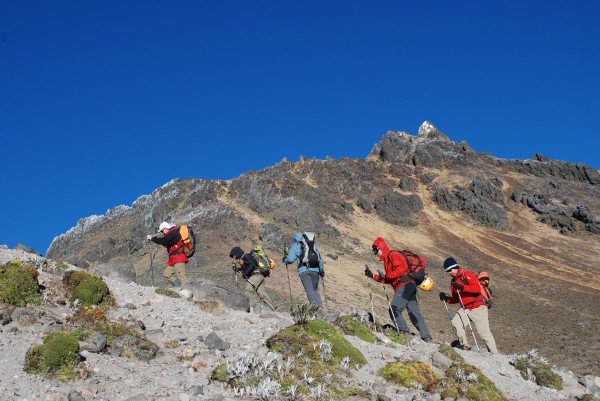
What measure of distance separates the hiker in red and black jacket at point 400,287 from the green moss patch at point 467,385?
7.83ft

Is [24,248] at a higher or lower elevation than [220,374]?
higher

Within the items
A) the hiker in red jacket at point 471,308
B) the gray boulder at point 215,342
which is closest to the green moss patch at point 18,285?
the gray boulder at point 215,342

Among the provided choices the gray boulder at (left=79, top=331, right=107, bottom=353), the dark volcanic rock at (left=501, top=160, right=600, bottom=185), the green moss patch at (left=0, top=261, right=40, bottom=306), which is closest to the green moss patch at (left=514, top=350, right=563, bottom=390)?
the gray boulder at (left=79, top=331, right=107, bottom=353)

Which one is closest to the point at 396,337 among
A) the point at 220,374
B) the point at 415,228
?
the point at 220,374

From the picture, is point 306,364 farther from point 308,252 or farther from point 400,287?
point 308,252

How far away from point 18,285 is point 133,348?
121 inches

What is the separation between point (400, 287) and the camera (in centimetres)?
1226

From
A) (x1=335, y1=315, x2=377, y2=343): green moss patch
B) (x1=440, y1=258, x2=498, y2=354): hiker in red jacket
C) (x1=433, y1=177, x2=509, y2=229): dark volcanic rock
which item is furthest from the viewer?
(x1=433, y1=177, x2=509, y2=229): dark volcanic rock

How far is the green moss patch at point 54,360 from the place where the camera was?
306 inches

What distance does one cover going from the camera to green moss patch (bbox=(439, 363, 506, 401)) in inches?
342

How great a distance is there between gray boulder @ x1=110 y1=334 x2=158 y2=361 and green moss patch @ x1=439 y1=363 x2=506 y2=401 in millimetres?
4510

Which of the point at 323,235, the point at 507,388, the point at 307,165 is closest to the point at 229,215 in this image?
the point at 323,235

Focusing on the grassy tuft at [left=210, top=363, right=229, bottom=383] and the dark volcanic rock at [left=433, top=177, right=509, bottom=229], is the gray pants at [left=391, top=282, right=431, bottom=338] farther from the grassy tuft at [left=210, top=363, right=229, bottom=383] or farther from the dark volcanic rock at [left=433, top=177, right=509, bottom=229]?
the dark volcanic rock at [left=433, top=177, right=509, bottom=229]

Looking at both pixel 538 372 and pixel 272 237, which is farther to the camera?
pixel 272 237
